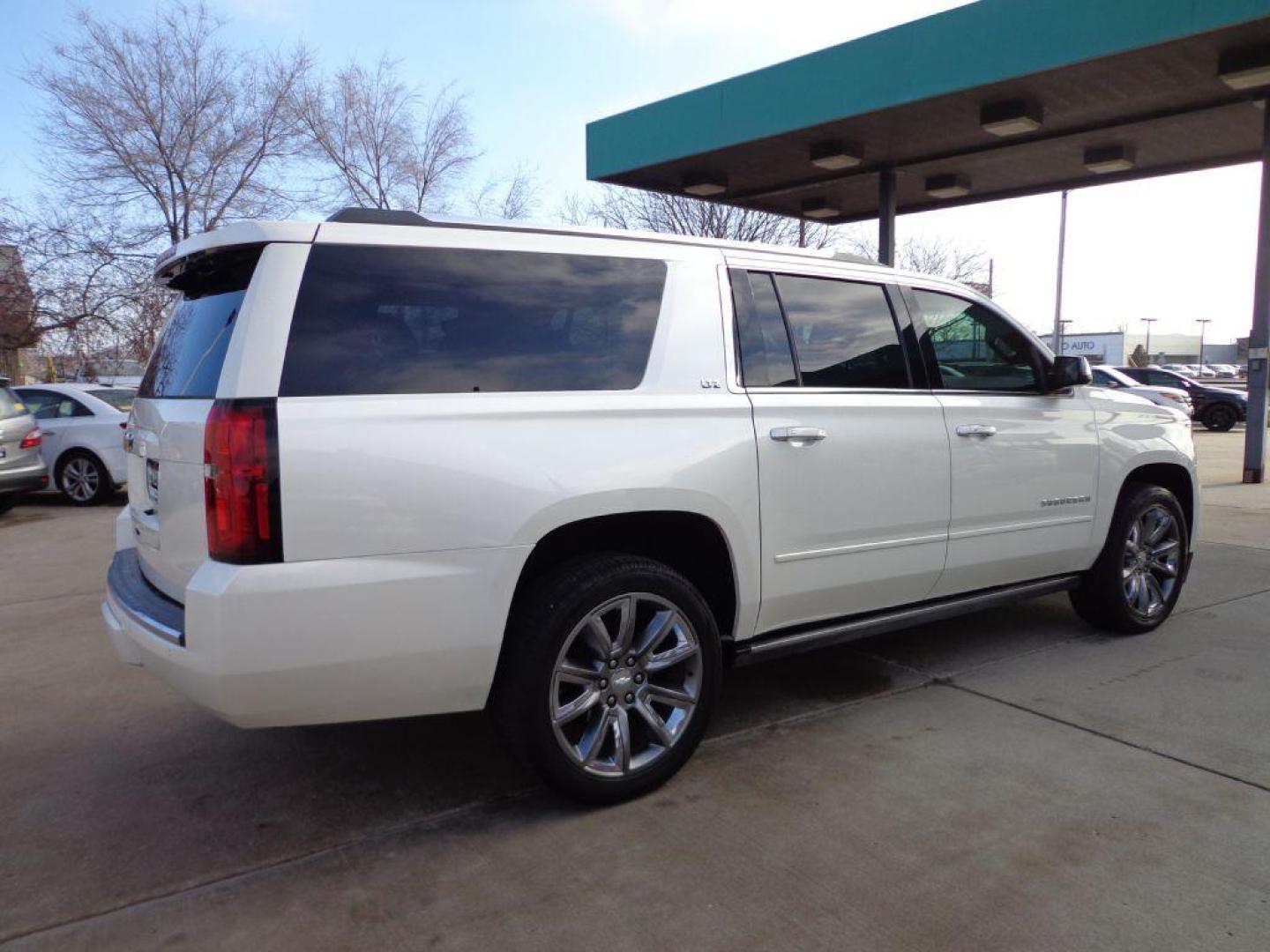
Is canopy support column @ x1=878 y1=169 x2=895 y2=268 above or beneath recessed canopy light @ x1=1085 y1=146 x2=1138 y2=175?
beneath

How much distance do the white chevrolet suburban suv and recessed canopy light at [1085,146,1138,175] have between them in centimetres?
1133

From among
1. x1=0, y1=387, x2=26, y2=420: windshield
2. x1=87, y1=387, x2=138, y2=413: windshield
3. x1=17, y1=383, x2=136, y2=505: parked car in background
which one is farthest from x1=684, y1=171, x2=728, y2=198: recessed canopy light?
x1=0, y1=387, x2=26, y2=420: windshield

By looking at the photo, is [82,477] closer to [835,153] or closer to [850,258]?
[850,258]

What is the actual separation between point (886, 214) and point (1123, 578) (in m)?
10.6

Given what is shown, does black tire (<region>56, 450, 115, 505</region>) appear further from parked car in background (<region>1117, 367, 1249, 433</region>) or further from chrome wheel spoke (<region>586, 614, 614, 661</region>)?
parked car in background (<region>1117, 367, 1249, 433</region>)

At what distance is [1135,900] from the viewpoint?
252 cm

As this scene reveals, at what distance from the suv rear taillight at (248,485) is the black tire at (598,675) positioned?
827 mm

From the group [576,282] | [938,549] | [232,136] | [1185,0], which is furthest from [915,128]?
[232,136]

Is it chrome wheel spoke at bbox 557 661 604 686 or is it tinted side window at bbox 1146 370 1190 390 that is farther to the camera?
tinted side window at bbox 1146 370 1190 390

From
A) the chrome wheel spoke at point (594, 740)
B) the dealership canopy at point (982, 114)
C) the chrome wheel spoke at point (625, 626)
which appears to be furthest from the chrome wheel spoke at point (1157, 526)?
the dealership canopy at point (982, 114)

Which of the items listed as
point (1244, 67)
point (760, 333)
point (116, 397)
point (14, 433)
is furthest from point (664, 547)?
point (116, 397)

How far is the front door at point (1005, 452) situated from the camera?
411 cm

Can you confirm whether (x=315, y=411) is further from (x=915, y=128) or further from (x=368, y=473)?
(x=915, y=128)

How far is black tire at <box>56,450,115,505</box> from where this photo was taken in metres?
11.1
